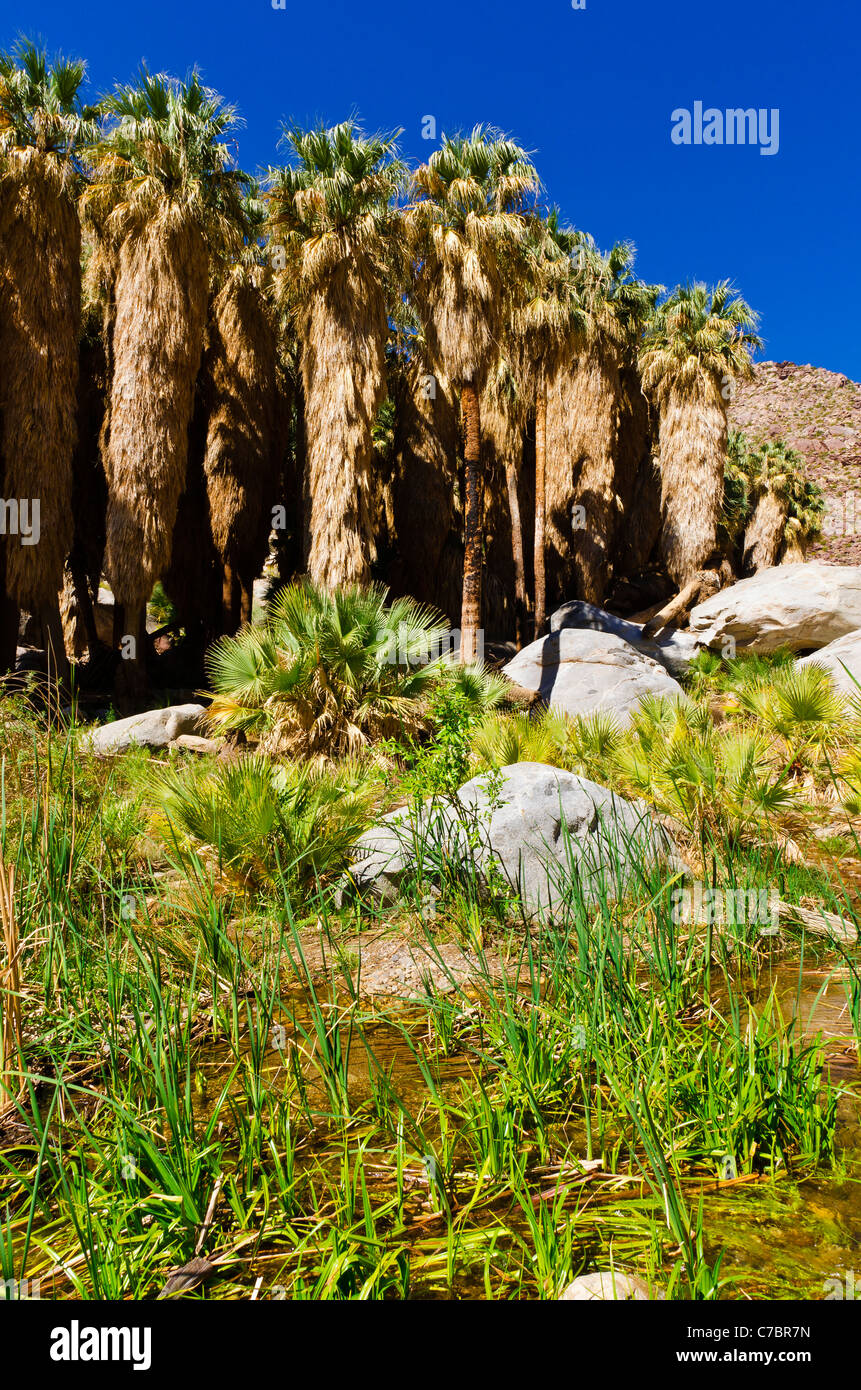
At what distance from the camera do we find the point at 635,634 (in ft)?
66.3

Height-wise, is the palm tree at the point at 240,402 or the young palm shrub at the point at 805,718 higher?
the palm tree at the point at 240,402

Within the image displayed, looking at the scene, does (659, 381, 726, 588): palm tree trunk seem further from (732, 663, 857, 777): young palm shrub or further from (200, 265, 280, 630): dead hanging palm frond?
(732, 663, 857, 777): young palm shrub

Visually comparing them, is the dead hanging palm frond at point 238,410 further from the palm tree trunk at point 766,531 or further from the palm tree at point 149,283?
the palm tree trunk at point 766,531

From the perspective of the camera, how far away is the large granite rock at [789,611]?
17.3 metres

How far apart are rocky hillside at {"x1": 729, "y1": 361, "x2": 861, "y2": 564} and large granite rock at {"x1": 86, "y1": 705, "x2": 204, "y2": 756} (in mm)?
52733

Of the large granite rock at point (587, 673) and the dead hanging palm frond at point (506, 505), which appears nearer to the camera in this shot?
the large granite rock at point (587, 673)

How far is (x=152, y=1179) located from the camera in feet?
7.20

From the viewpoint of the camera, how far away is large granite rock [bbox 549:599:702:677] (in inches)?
749

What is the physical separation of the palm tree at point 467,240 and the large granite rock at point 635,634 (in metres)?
6.05

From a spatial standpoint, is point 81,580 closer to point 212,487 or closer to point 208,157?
point 212,487

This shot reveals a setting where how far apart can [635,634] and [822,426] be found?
65908 millimetres

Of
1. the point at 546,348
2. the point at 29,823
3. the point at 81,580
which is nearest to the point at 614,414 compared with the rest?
the point at 546,348

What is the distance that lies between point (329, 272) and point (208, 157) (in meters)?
3.23

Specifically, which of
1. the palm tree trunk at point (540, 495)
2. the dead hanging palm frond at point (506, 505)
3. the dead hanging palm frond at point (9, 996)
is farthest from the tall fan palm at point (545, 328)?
the dead hanging palm frond at point (9, 996)
